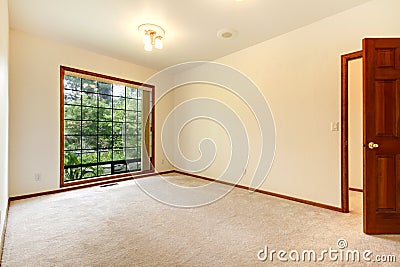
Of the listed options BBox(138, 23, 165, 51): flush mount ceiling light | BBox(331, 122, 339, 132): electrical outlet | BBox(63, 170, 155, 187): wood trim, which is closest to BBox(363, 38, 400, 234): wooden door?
BBox(331, 122, 339, 132): electrical outlet

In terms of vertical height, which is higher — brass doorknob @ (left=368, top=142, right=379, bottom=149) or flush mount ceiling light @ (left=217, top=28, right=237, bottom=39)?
flush mount ceiling light @ (left=217, top=28, right=237, bottom=39)

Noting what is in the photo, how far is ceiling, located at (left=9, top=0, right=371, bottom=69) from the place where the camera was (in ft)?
8.52

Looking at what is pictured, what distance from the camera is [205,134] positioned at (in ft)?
15.7

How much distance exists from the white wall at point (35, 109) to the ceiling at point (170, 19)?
0.23 m

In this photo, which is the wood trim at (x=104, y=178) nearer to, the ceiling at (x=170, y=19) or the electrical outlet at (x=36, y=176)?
the electrical outlet at (x=36, y=176)

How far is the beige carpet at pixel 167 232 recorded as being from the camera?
176cm

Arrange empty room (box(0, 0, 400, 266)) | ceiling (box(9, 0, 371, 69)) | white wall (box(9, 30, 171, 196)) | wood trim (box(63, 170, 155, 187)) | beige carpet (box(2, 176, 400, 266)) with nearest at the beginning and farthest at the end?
beige carpet (box(2, 176, 400, 266))
empty room (box(0, 0, 400, 266))
ceiling (box(9, 0, 371, 69))
white wall (box(9, 30, 171, 196))
wood trim (box(63, 170, 155, 187))

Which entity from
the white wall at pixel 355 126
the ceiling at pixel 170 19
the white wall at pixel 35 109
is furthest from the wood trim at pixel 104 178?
the white wall at pixel 355 126

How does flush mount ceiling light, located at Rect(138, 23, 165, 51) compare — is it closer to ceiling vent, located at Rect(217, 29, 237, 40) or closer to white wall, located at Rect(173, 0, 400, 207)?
ceiling vent, located at Rect(217, 29, 237, 40)

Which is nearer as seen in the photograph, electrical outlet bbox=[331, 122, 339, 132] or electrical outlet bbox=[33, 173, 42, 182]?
electrical outlet bbox=[331, 122, 339, 132]

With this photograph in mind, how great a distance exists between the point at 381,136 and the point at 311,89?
1132 millimetres

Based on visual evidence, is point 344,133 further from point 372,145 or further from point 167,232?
point 167,232

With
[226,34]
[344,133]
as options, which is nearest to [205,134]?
[226,34]

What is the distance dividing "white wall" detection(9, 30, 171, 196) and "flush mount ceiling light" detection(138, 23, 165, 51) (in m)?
1.51
